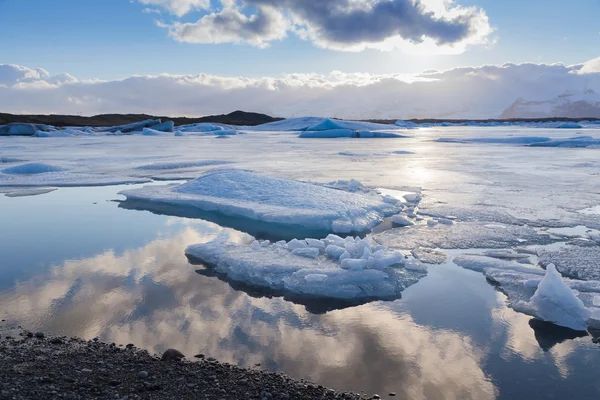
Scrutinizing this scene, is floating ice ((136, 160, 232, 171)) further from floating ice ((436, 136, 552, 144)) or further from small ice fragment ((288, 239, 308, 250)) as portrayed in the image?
floating ice ((436, 136, 552, 144))

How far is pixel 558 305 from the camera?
9.83ft

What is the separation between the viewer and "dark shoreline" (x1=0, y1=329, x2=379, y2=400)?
6.55 ft

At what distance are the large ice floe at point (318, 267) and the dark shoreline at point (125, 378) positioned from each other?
1.22 metres

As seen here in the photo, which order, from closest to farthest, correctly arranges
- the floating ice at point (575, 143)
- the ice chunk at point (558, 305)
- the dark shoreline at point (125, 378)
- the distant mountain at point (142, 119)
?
the dark shoreline at point (125, 378), the ice chunk at point (558, 305), the floating ice at point (575, 143), the distant mountain at point (142, 119)

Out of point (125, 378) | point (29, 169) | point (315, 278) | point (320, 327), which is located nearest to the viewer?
point (125, 378)

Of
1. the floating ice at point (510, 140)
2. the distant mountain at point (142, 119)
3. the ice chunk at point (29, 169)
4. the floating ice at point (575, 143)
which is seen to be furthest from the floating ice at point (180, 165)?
the distant mountain at point (142, 119)

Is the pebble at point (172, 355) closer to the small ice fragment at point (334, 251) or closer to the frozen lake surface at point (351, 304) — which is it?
the frozen lake surface at point (351, 304)

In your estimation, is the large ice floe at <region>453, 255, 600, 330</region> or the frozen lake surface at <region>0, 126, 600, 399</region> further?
the large ice floe at <region>453, 255, 600, 330</region>

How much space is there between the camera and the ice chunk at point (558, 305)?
291cm

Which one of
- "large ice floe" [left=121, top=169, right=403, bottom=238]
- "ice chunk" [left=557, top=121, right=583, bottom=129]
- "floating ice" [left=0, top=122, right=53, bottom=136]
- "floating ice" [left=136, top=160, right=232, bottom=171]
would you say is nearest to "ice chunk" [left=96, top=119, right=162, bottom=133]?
"floating ice" [left=0, top=122, right=53, bottom=136]

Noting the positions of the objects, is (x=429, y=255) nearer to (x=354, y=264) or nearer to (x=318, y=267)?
(x=354, y=264)

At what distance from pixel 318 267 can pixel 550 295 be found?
67.3 inches

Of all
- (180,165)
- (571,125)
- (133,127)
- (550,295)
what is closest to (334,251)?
(550,295)

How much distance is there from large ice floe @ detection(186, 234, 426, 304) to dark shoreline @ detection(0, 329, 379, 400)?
4.01 ft
